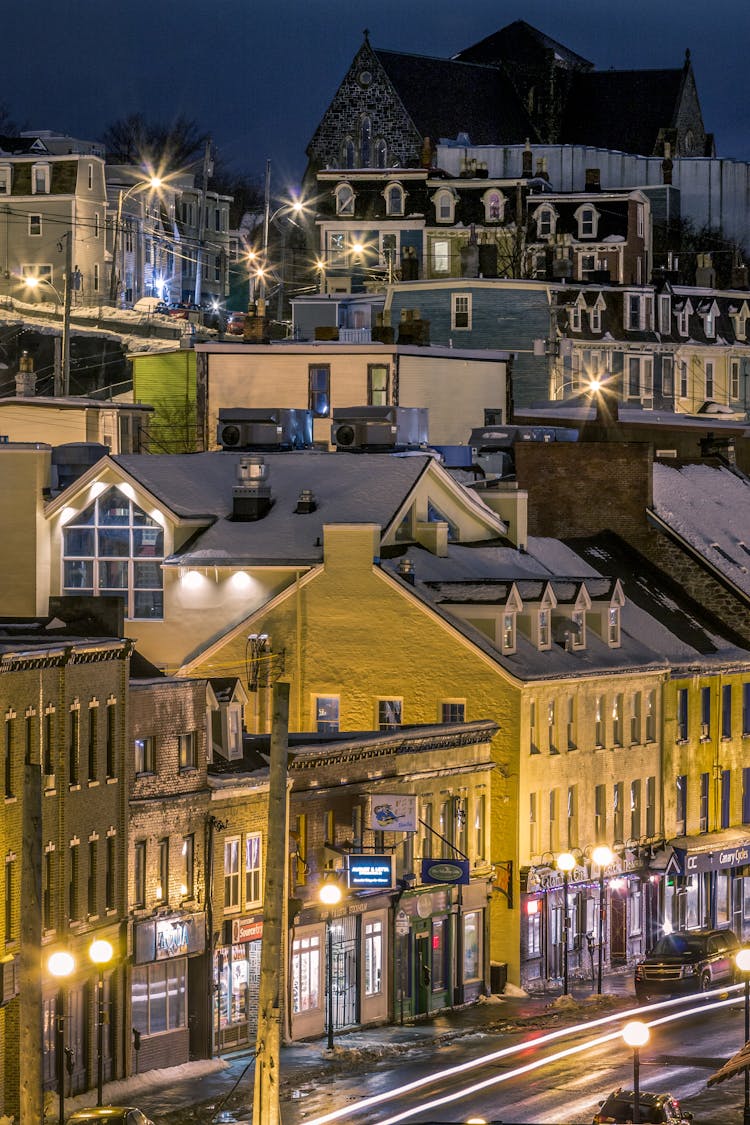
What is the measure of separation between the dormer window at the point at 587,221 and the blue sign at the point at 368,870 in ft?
295

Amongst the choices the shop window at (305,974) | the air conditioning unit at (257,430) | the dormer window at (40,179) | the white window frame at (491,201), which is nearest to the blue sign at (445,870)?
the shop window at (305,974)

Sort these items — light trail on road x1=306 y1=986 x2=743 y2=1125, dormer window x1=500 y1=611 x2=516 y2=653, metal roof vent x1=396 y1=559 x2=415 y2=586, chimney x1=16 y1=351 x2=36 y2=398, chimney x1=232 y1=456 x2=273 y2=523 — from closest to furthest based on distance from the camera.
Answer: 1. light trail on road x1=306 y1=986 x2=743 y2=1125
2. dormer window x1=500 y1=611 x2=516 y2=653
3. metal roof vent x1=396 y1=559 x2=415 y2=586
4. chimney x1=232 y1=456 x2=273 y2=523
5. chimney x1=16 y1=351 x2=36 y2=398

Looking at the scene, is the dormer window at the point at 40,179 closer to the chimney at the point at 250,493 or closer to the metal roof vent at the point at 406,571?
the chimney at the point at 250,493

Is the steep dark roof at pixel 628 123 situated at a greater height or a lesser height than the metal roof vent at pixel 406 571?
greater

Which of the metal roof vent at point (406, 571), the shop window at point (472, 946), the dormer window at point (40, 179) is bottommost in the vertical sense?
the shop window at point (472, 946)

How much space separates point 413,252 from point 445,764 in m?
77.8

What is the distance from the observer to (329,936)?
63.4 m

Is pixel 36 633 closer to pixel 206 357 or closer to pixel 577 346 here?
pixel 206 357

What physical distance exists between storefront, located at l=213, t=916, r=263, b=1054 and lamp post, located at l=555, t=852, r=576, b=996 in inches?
445

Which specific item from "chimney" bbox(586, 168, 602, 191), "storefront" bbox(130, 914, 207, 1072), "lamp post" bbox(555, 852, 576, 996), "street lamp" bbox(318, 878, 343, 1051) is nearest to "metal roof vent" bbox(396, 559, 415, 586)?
"lamp post" bbox(555, 852, 576, 996)

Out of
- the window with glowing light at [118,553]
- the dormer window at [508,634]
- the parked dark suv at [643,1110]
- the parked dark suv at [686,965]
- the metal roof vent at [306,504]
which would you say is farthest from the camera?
the metal roof vent at [306,504]

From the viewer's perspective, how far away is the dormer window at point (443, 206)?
149m

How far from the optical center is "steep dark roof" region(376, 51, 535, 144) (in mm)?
187125

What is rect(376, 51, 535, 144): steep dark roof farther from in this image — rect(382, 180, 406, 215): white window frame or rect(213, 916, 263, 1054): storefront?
rect(213, 916, 263, 1054): storefront
